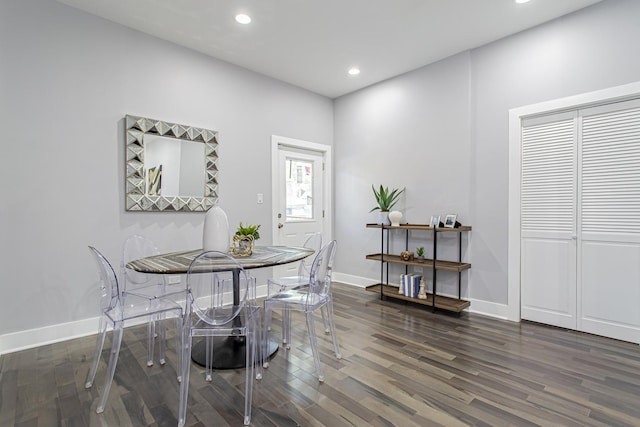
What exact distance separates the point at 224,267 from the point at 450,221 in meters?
2.63

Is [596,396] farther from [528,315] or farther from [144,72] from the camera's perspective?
[144,72]

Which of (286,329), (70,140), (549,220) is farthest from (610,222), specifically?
(70,140)

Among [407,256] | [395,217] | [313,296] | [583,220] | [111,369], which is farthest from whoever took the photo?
[395,217]

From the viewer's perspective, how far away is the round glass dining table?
193 cm

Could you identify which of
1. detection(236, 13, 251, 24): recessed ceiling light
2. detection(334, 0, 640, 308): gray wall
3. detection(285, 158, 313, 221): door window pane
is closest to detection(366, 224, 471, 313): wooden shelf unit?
detection(334, 0, 640, 308): gray wall

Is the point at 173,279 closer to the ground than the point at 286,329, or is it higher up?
higher up

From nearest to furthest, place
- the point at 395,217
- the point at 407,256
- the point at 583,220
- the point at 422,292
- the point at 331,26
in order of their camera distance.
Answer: the point at 583,220, the point at 331,26, the point at 422,292, the point at 407,256, the point at 395,217

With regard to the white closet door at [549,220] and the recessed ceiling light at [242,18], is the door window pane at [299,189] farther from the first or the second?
the white closet door at [549,220]

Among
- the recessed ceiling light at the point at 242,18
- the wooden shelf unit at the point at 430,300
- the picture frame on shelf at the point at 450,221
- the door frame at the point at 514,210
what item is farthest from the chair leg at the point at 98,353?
the door frame at the point at 514,210

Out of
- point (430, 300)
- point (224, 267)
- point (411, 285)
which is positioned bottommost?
point (430, 300)

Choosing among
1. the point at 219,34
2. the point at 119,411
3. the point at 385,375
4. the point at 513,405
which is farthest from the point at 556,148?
the point at 119,411

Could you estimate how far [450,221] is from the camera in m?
3.54

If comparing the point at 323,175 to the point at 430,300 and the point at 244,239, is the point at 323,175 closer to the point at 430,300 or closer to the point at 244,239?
the point at 430,300

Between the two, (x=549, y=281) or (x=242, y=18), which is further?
(x=549, y=281)
